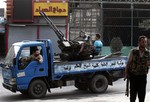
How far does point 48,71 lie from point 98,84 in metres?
1.89

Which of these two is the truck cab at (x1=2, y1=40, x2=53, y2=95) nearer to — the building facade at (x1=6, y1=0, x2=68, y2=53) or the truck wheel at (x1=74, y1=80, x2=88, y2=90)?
the truck wheel at (x1=74, y1=80, x2=88, y2=90)

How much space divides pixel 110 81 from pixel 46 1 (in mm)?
15546

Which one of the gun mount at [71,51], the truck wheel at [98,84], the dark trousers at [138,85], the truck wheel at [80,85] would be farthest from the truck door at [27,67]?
the dark trousers at [138,85]

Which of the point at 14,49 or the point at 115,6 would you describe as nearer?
the point at 14,49

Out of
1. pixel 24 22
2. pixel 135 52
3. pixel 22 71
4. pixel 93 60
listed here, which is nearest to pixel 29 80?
pixel 22 71

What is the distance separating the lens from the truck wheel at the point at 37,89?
40.6 feet

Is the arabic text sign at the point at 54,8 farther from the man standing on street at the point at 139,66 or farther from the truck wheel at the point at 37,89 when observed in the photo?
the man standing on street at the point at 139,66

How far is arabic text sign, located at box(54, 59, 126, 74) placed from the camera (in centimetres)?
1282

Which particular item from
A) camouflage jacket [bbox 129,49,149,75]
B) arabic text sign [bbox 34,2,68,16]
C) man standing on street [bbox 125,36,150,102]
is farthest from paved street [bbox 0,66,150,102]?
arabic text sign [bbox 34,2,68,16]

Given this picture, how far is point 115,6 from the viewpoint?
29.3 meters

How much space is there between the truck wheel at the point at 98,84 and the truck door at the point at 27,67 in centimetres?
184

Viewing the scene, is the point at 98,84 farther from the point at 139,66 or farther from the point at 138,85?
the point at 139,66

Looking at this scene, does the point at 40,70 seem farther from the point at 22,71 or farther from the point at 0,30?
the point at 0,30

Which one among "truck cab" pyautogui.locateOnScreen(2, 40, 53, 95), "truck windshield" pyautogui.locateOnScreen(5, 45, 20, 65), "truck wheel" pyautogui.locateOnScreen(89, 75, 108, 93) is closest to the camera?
"truck cab" pyautogui.locateOnScreen(2, 40, 53, 95)
